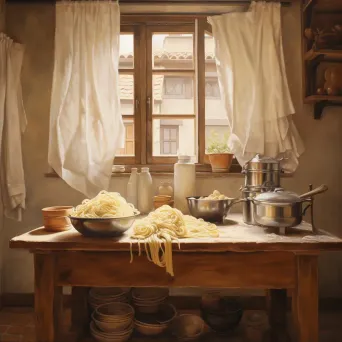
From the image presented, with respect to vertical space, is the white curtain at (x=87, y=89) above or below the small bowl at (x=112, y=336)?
above

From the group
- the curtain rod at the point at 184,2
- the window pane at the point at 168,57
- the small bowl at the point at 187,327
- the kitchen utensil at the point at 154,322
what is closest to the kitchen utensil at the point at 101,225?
the kitchen utensil at the point at 154,322

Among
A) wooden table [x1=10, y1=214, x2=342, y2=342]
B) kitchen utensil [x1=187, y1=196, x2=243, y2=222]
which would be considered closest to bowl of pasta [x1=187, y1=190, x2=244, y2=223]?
kitchen utensil [x1=187, y1=196, x2=243, y2=222]

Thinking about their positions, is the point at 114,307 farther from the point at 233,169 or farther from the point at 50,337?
the point at 233,169

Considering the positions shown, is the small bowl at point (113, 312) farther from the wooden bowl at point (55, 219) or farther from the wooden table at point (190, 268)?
the wooden bowl at point (55, 219)

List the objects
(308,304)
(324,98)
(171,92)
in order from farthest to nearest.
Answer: (171,92) < (324,98) < (308,304)

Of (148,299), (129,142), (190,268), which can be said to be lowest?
(148,299)

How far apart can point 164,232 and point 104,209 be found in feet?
1.02

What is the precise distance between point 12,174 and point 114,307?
→ 50.0 inches

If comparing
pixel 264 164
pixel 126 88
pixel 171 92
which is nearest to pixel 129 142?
pixel 126 88

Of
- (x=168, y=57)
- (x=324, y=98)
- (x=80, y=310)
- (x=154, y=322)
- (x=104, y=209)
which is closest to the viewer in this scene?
(x=104, y=209)

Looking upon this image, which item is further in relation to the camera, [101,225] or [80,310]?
[80,310]

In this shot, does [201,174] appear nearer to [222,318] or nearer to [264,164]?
[264,164]

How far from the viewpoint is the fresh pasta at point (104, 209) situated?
1.78m

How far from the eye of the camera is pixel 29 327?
2.62 m
